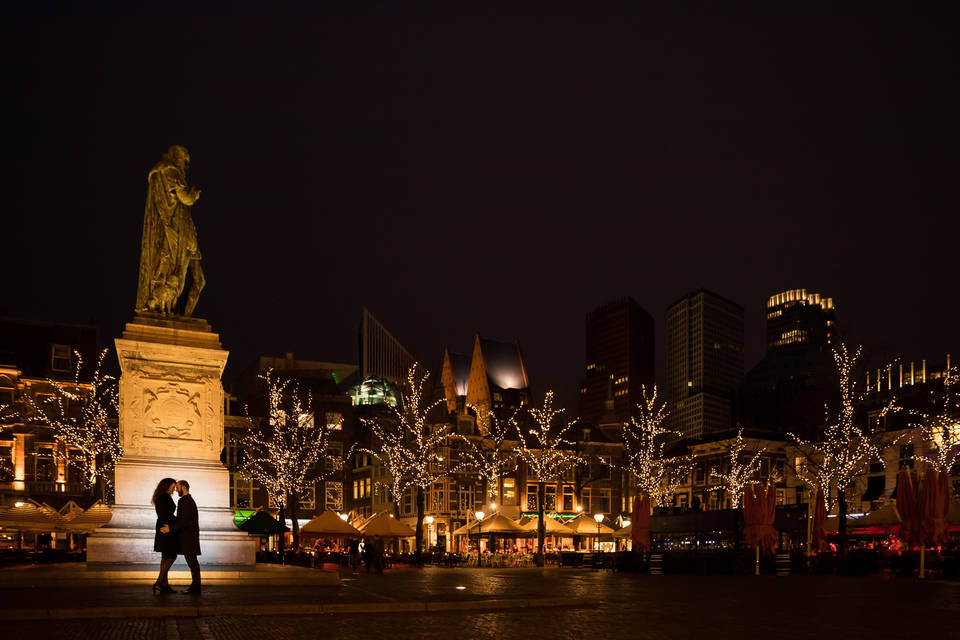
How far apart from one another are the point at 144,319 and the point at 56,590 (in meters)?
6.03

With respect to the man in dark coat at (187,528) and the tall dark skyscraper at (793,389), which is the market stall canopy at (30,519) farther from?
Result: the tall dark skyscraper at (793,389)

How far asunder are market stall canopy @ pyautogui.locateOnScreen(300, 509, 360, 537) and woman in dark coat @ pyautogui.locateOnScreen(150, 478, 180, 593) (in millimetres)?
22450

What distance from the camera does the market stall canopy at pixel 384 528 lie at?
121 ft

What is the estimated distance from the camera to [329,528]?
36.5 meters

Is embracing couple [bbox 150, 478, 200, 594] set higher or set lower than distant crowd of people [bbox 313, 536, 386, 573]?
higher

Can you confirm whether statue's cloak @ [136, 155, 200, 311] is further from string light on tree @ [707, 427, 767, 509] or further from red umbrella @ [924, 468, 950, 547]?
string light on tree @ [707, 427, 767, 509]

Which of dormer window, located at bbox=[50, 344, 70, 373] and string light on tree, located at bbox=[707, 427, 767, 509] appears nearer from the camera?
dormer window, located at bbox=[50, 344, 70, 373]

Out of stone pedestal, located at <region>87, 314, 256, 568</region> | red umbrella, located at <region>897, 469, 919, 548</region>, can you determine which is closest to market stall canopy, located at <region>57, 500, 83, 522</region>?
stone pedestal, located at <region>87, 314, 256, 568</region>

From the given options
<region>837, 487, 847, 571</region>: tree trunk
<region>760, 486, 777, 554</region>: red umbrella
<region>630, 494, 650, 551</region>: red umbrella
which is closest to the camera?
<region>760, 486, 777, 554</region>: red umbrella

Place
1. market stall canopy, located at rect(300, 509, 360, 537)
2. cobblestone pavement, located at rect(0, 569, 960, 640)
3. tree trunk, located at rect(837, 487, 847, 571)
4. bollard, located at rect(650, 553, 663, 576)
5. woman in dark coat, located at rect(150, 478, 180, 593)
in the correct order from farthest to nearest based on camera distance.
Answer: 1. market stall canopy, located at rect(300, 509, 360, 537)
2. bollard, located at rect(650, 553, 663, 576)
3. tree trunk, located at rect(837, 487, 847, 571)
4. woman in dark coat, located at rect(150, 478, 180, 593)
5. cobblestone pavement, located at rect(0, 569, 960, 640)

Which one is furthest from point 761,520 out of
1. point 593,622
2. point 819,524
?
point 593,622

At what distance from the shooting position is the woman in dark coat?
44.4 ft

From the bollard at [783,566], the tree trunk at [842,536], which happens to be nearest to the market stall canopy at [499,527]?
the tree trunk at [842,536]

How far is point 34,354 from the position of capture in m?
55.6
